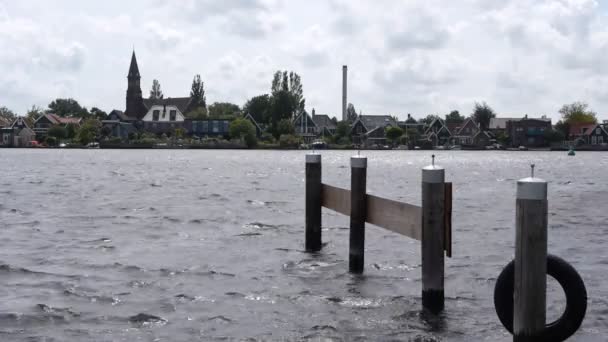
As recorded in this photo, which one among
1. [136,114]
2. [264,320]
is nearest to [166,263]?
[264,320]

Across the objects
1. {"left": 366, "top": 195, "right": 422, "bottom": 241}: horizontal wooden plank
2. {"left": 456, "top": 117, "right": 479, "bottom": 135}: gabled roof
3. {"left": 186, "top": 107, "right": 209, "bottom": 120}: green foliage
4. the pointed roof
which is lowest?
{"left": 366, "top": 195, "right": 422, "bottom": 241}: horizontal wooden plank

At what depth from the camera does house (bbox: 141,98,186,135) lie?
17712 centimetres

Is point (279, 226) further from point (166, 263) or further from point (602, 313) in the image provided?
point (602, 313)

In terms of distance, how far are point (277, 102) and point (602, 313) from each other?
521 feet

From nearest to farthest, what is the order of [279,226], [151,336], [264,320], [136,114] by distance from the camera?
[151,336] → [264,320] → [279,226] → [136,114]

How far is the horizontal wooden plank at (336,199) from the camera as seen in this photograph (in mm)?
12344

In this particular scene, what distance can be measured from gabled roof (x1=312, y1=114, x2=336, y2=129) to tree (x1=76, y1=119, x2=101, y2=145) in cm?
5109

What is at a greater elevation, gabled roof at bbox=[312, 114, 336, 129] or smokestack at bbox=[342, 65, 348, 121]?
smokestack at bbox=[342, 65, 348, 121]

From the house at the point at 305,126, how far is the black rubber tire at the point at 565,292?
16190 cm

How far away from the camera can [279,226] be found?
Answer: 20766 mm

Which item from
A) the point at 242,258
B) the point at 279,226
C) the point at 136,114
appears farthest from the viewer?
the point at 136,114

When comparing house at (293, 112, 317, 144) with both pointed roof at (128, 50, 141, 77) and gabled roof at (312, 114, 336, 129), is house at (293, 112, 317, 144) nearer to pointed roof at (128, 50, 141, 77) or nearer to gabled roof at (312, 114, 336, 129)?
gabled roof at (312, 114, 336, 129)

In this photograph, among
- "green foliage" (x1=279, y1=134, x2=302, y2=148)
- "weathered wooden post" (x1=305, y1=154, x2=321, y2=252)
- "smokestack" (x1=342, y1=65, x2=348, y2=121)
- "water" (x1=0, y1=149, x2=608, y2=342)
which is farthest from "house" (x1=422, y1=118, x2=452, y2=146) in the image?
"weathered wooden post" (x1=305, y1=154, x2=321, y2=252)

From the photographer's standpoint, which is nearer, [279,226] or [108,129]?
[279,226]
